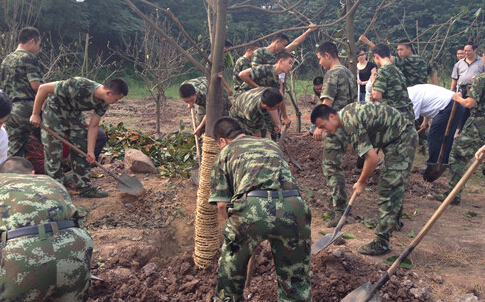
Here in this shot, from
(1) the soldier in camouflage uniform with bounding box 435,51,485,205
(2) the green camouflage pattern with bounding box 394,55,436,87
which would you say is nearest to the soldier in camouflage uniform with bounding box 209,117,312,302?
(1) the soldier in camouflage uniform with bounding box 435,51,485,205

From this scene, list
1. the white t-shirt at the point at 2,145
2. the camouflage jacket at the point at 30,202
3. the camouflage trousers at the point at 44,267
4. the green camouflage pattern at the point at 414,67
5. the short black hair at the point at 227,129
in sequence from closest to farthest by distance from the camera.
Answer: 1. the camouflage trousers at the point at 44,267
2. the camouflage jacket at the point at 30,202
3. the short black hair at the point at 227,129
4. the white t-shirt at the point at 2,145
5. the green camouflage pattern at the point at 414,67

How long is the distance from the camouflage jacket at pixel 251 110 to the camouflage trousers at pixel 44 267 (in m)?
2.89

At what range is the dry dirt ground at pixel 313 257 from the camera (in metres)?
3.20

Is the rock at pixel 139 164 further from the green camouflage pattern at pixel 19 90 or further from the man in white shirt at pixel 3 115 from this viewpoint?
the man in white shirt at pixel 3 115

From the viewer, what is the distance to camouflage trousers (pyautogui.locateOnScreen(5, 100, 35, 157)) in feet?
16.6

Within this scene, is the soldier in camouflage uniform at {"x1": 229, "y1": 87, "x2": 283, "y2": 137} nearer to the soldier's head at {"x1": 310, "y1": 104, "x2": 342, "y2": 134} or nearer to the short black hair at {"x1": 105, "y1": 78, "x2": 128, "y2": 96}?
the soldier's head at {"x1": 310, "y1": 104, "x2": 342, "y2": 134}

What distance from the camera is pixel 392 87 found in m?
5.04

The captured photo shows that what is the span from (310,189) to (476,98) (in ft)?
7.43

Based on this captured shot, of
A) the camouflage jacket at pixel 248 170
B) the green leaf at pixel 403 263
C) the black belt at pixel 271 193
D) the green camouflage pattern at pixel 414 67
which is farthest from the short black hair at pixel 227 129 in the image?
the green camouflage pattern at pixel 414 67

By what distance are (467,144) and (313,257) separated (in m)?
2.76

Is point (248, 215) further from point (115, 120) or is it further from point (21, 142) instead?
point (115, 120)

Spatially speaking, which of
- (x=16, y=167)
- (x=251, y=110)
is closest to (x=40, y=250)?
(x=16, y=167)

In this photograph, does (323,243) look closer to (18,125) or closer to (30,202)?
(30,202)

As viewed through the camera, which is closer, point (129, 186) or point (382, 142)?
point (382, 142)
